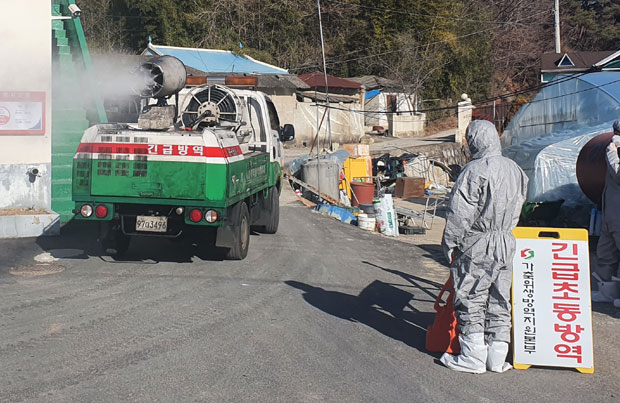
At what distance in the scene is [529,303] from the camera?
575 centimetres

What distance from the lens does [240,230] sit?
980 cm

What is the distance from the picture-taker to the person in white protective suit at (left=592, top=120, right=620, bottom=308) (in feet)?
26.1

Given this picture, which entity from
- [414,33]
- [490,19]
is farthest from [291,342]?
[490,19]

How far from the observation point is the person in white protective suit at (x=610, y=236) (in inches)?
313

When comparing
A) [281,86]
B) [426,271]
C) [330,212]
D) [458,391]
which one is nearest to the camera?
[458,391]

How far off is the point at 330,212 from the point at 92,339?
36.5ft

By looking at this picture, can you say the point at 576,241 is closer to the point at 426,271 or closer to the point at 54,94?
the point at 426,271

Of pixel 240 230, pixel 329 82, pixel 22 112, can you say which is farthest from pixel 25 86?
pixel 329 82

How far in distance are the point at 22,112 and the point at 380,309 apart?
313 inches

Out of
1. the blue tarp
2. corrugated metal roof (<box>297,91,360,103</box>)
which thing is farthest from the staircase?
the blue tarp

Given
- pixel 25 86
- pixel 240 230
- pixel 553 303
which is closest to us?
pixel 553 303

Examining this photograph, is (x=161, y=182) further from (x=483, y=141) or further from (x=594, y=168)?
(x=594, y=168)

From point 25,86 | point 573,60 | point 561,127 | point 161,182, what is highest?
point 573,60

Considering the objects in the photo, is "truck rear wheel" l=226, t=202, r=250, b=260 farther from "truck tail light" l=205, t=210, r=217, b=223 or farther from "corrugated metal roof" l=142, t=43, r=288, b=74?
"corrugated metal roof" l=142, t=43, r=288, b=74
